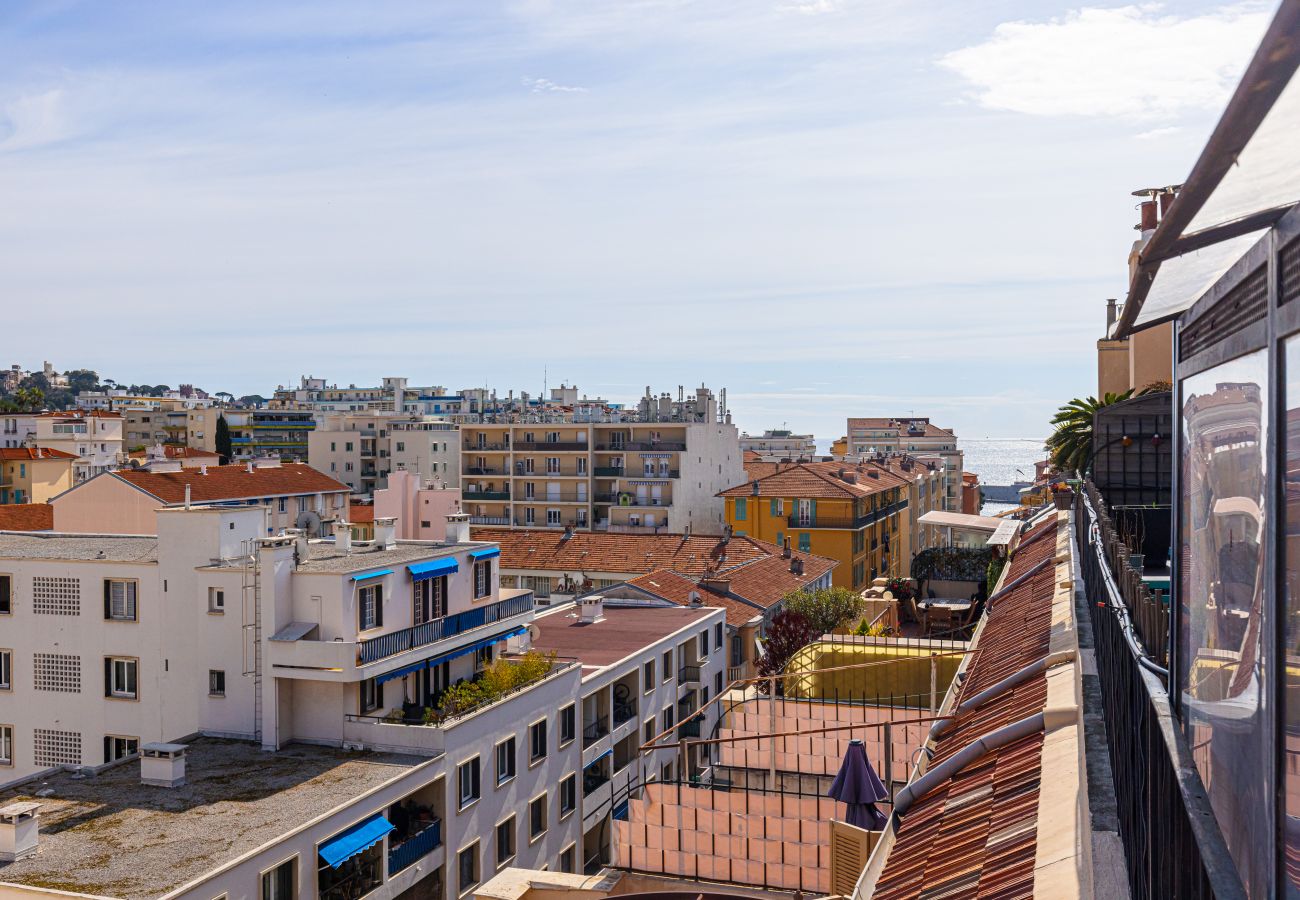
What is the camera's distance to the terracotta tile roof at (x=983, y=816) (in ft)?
13.5

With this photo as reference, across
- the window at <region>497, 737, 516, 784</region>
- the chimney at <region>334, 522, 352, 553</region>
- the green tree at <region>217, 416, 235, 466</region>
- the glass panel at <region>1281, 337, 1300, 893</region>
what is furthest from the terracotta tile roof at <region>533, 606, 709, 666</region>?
the green tree at <region>217, 416, 235, 466</region>

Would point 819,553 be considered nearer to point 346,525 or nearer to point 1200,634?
point 346,525

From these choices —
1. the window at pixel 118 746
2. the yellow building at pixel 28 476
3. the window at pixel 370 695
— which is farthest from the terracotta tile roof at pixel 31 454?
the window at pixel 370 695

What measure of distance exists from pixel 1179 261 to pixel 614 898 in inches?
315

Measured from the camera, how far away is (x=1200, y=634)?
3.05m

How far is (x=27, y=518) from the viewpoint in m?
51.8

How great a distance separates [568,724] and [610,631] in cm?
666

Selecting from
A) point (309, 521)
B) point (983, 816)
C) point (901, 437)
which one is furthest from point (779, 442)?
point (983, 816)

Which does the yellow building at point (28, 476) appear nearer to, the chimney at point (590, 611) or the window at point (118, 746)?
the chimney at point (590, 611)

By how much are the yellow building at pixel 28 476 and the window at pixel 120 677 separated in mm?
57947

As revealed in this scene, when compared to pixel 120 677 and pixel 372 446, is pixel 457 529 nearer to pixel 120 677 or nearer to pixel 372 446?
pixel 120 677

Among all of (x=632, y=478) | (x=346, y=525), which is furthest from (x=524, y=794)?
(x=632, y=478)

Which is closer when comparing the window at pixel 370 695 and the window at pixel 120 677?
the window at pixel 370 695

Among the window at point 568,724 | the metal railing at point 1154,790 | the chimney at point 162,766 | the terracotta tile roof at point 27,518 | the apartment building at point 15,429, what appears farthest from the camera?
the apartment building at point 15,429
